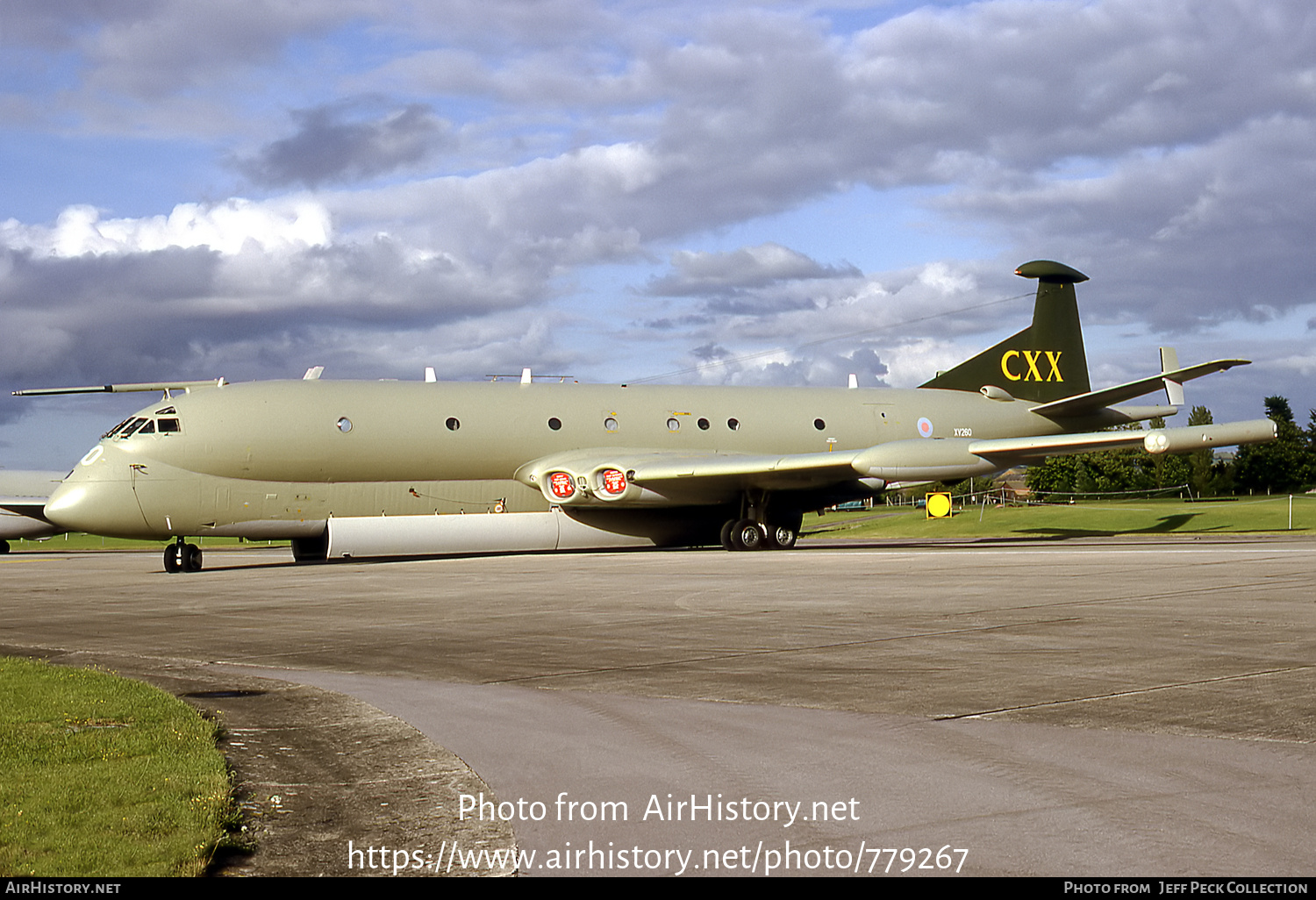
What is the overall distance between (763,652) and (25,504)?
36481 millimetres

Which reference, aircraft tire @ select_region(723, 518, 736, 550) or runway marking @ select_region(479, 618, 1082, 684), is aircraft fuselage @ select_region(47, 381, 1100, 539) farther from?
runway marking @ select_region(479, 618, 1082, 684)

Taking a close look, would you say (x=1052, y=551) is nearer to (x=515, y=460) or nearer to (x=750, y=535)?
(x=750, y=535)

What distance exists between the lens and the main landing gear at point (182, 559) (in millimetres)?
24969

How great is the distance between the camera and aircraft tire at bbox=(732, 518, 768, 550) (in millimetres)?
29281

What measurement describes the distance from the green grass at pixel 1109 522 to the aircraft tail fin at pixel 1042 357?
441 cm

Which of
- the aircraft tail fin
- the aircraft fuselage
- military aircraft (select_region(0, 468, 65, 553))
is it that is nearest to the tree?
the aircraft tail fin

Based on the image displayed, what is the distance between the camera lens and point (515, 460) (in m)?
28.1

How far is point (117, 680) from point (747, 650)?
468cm

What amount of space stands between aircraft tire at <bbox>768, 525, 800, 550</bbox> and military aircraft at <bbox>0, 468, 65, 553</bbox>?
20.0m

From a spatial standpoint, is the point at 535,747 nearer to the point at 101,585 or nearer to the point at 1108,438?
the point at 101,585

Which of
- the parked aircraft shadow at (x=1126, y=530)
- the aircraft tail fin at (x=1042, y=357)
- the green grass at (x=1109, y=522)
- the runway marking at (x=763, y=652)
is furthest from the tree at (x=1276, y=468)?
the runway marking at (x=763, y=652)

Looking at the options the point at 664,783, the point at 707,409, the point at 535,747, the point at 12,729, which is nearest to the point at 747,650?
the point at 535,747

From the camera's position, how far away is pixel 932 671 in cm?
825

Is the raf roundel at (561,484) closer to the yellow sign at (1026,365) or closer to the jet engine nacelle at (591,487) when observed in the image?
the jet engine nacelle at (591,487)
